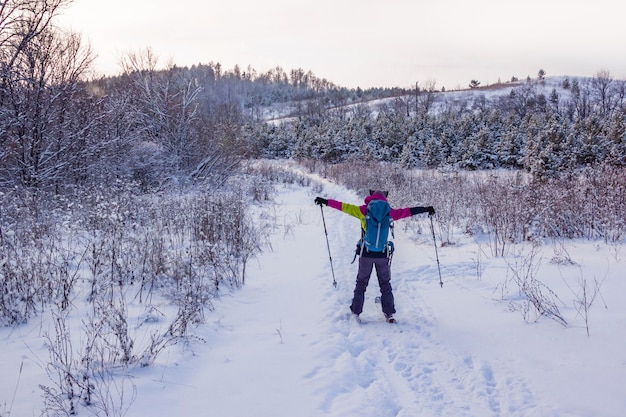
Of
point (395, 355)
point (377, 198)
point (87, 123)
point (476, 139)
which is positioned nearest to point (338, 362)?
point (395, 355)

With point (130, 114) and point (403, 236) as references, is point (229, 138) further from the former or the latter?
point (403, 236)

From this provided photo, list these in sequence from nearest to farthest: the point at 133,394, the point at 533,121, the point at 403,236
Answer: the point at 133,394, the point at 403,236, the point at 533,121

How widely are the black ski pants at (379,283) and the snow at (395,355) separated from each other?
8.4 inches

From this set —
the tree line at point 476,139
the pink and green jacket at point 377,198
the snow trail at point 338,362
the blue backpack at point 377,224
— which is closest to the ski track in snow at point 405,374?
the snow trail at point 338,362

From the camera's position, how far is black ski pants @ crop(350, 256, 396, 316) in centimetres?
463

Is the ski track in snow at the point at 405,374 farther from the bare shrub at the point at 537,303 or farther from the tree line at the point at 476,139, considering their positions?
the tree line at the point at 476,139

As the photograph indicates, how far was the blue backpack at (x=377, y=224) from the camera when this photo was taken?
15.1ft

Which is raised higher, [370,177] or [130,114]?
[130,114]

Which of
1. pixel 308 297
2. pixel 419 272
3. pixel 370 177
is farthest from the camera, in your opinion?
pixel 370 177

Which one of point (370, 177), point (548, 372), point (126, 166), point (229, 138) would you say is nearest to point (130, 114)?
point (126, 166)

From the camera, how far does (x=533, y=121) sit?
34.2 meters

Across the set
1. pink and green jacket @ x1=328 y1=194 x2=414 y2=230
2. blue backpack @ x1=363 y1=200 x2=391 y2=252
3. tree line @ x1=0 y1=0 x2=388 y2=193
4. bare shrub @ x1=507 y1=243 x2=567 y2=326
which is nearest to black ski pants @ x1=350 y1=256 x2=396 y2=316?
blue backpack @ x1=363 y1=200 x2=391 y2=252

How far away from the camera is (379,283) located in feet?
15.4

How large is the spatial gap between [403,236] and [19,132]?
10456mm
